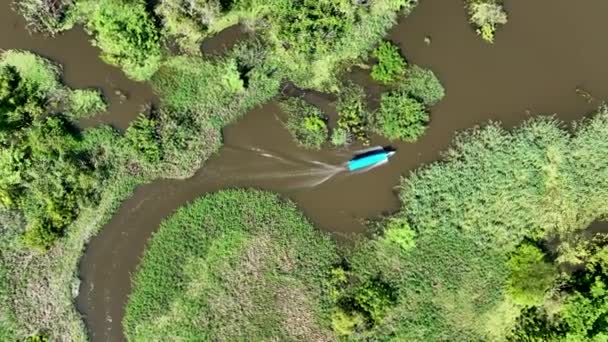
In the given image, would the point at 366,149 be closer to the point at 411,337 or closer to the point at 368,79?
the point at 368,79

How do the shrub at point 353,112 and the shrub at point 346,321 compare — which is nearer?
the shrub at point 346,321

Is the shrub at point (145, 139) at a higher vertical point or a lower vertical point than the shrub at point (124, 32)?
lower

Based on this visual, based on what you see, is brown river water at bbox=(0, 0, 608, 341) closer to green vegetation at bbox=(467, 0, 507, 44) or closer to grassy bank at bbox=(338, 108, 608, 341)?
green vegetation at bbox=(467, 0, 507, 44)

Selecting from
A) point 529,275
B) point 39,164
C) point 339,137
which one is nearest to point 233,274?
point 339,137

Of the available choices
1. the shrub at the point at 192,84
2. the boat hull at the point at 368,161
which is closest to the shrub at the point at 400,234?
the boat hull at the point at 368,161

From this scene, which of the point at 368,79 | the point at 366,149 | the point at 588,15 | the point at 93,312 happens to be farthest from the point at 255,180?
the point at 588,15

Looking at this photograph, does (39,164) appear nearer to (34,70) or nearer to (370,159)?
(34,70)

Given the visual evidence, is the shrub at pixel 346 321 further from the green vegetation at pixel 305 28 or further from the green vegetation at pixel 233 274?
the green vegetation at pixel 305 28
